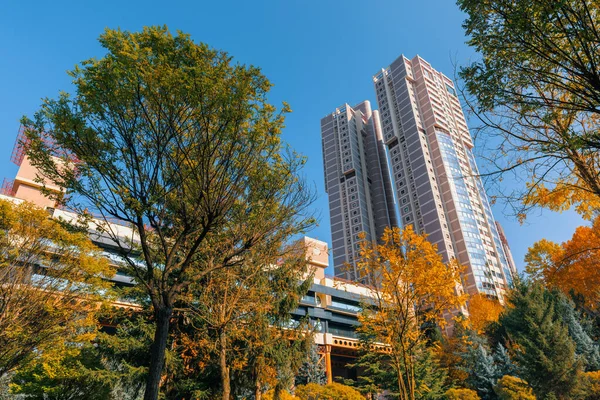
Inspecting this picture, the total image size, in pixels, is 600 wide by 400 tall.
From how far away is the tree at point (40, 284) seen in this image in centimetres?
1254

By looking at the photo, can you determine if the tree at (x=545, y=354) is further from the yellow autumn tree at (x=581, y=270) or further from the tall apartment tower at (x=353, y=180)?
the tall apartment tower at (x=353, y=180)

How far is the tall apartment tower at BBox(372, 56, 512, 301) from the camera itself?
200ft

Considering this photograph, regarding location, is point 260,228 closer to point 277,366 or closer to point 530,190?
point 530,190

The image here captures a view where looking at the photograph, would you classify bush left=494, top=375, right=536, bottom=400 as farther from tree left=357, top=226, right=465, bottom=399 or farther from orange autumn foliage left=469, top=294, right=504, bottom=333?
orange autumn foliage left=469, top=294, right=504, bottom=333

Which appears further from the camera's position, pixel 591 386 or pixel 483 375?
pixel 483 375

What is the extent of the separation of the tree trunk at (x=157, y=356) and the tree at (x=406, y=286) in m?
5.76

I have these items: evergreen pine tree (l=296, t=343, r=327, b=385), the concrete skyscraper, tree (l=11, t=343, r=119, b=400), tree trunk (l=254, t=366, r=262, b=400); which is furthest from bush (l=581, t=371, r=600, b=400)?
the concrete skyscraper

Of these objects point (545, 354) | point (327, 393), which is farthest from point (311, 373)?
point (545, 354)

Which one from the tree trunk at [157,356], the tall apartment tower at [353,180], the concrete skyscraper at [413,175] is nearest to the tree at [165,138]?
the tree trunk at [157,356]

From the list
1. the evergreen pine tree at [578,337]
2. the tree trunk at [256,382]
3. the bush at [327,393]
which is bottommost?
the bush at [327,393]

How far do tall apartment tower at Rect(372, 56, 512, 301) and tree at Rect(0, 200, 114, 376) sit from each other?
5103 centimetres

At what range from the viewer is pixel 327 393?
17.7 metres

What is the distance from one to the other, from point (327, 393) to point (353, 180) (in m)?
72.8

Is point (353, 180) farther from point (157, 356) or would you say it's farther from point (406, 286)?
point (157, 356)
